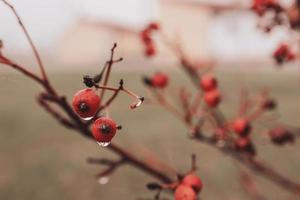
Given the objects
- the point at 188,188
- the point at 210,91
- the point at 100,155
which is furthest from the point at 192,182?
the point at 100,155

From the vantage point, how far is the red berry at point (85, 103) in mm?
996

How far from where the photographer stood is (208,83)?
74.2 inches

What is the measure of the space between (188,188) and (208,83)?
0.73m

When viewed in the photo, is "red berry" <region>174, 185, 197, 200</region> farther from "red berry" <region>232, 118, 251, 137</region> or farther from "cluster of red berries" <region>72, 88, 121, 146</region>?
"red berry" <region>232, 118, 251, 137</region>

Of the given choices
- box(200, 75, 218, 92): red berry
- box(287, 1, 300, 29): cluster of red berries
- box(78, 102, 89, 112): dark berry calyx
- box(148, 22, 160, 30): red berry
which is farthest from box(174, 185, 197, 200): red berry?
box(287, 1, 300, 29): cluster of red berries

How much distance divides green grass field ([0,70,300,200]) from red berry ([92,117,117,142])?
312 centimetres

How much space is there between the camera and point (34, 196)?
20.8 feet

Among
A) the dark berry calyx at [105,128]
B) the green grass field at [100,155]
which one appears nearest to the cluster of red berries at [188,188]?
the dark berry calyx at [105,128]

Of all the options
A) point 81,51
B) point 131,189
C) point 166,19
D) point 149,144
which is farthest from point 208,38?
point 131,189

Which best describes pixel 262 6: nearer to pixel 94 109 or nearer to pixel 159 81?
pixel 159 81

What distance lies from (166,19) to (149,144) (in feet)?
58.9

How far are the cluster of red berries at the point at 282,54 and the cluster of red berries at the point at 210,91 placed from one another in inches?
13.3

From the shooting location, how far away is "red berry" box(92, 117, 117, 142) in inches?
39.0

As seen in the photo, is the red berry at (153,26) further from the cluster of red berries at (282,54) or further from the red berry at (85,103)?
the red berry at (85,103)
